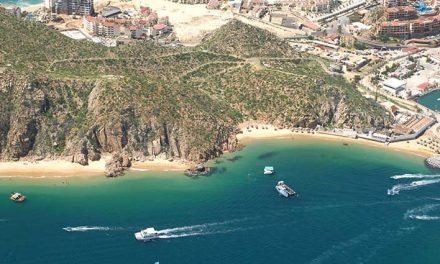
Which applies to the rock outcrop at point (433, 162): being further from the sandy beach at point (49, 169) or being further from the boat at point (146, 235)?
the sandy beach at point (49, 169)

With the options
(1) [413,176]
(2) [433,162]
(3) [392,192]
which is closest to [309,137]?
(1) [413,176]

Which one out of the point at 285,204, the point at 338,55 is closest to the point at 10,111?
the point at 285,204

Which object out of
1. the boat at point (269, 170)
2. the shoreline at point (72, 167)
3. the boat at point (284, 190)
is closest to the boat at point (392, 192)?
the boat at point (284, 190)

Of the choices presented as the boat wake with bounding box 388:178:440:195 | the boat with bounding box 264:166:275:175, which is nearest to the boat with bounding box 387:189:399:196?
the boat wake with bounding box 388:178:440:195

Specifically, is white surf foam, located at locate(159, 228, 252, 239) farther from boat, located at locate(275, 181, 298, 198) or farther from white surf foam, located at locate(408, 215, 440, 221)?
white surf foam, located at locate(408, 215, 440, 221)

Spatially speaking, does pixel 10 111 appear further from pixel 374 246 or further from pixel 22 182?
pixel 374 246

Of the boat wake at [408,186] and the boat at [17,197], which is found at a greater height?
the boat wake at [408,186]
